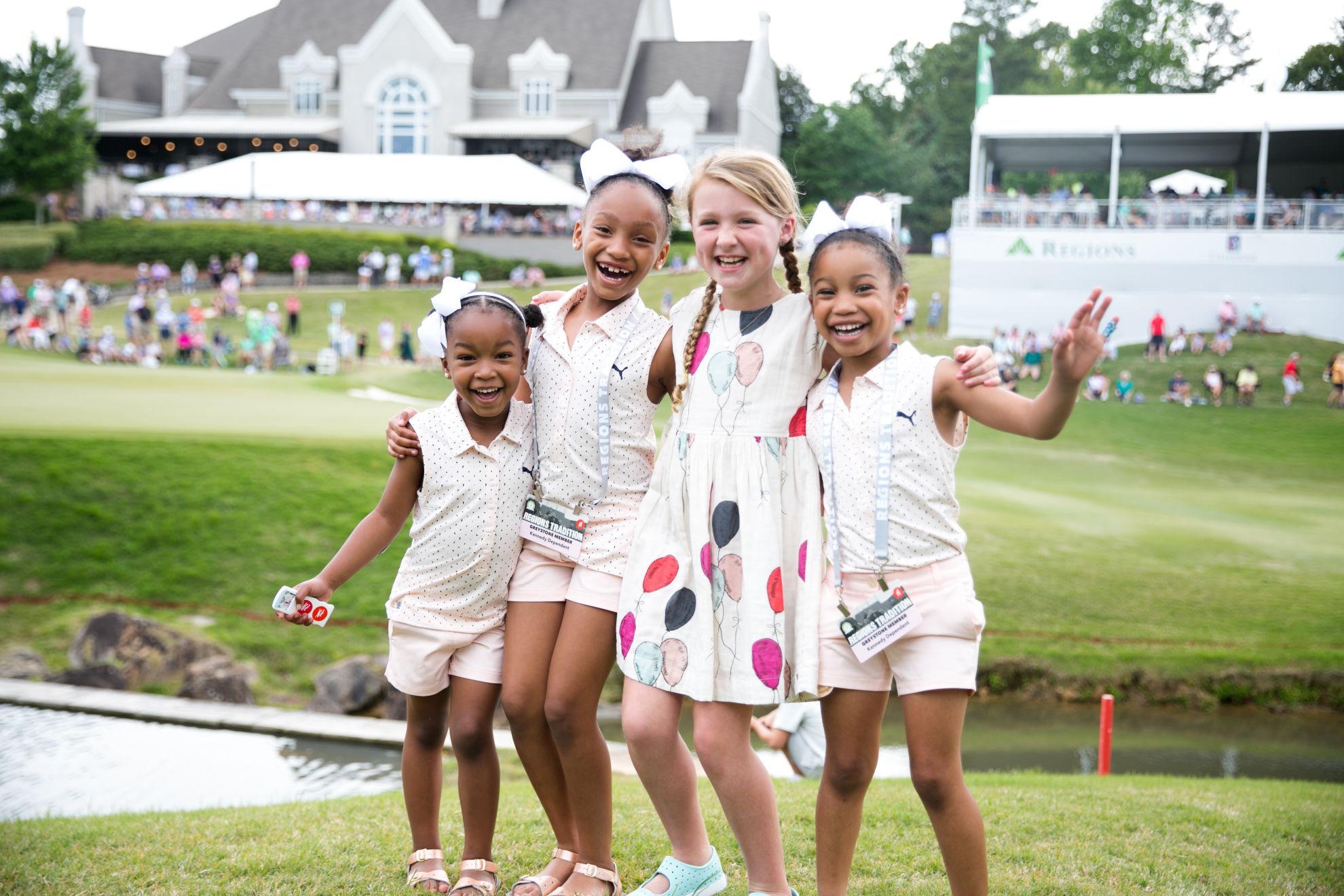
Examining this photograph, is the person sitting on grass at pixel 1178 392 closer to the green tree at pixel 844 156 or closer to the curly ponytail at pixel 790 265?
the curly ponytail at pixel 790 265

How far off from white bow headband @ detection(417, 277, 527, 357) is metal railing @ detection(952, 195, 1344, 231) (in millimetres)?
22018

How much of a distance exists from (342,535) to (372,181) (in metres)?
18.3

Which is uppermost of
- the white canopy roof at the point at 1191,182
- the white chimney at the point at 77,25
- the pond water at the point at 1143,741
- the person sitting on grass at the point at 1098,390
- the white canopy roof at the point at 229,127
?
the white chimney at the point at 77,25

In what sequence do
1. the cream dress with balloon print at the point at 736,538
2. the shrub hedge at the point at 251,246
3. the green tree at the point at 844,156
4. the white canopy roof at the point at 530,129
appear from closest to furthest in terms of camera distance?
the cream dress with balloon print at the point at 736,538 < the shrub hedge at the point at 251,246 < the white canopy roof at the point at 530,129 < the green tree at the point at 844,156

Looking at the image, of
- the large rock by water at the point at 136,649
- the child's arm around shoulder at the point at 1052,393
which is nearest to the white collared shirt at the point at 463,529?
the child's arm around shoulder at the point at 1052,393

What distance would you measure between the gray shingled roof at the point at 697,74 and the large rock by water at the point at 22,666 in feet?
105

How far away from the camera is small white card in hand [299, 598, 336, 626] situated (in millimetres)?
3498

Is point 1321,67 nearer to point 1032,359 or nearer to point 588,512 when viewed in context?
point 1032,359

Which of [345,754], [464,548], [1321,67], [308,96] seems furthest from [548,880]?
Result: [308,96]

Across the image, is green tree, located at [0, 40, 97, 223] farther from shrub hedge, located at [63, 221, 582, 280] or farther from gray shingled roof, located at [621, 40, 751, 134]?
gray shingled roof, located at [621, 40, 751, 134]

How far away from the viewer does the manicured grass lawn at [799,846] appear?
3.82 metres

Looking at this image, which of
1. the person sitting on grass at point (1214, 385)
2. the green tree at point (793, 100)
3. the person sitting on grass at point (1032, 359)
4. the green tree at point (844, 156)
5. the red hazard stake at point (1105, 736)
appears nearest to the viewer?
the red hazard stake at point (1105, 736)

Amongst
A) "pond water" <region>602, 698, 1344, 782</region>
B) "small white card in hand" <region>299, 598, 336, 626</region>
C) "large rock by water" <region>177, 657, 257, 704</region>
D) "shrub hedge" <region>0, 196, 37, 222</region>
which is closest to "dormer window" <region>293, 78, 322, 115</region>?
"shrub hedge" <region>0, 196, 37, 222</region>

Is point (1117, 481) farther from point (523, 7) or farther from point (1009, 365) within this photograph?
point (523, 7)
